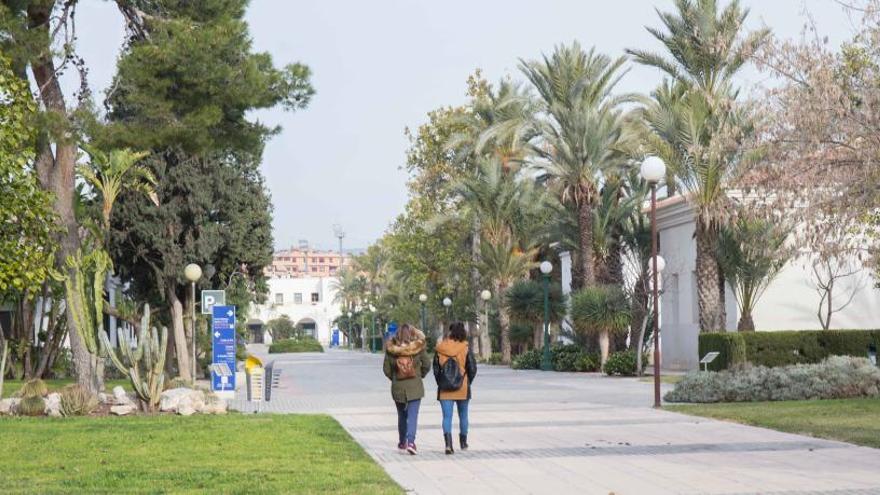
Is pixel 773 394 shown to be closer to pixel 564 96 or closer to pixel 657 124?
pixel 657 124

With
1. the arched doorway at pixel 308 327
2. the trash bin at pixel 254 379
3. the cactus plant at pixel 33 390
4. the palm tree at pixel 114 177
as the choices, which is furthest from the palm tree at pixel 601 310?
the arched doorway at pixel 308 327

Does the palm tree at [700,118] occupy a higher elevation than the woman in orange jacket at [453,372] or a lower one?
higher

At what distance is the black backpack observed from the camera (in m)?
13.9

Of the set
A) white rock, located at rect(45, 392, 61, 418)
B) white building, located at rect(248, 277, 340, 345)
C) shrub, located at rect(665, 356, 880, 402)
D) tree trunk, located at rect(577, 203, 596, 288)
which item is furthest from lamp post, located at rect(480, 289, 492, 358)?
white building, located at rect(248, 277, 340, 345)

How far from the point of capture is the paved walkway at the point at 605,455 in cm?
1089

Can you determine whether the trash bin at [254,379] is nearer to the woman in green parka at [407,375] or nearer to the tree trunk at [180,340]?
the woman in green parka at [407,375]

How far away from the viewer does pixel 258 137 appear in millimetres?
24938

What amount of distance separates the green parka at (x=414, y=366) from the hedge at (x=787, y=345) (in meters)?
16.9

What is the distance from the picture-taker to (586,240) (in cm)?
4056

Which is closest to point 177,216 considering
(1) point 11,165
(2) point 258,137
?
(2) point 258,137

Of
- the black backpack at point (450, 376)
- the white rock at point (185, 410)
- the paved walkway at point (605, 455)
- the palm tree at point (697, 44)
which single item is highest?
the palm tree at point (697, 44)

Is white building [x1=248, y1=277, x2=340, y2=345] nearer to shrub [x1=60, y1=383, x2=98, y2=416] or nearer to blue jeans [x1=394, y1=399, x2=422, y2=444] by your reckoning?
shrub [x1=60, y1=383, x2=98, y2=416]

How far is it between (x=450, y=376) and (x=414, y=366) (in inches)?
16.9

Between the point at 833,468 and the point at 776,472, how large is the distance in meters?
0.63
